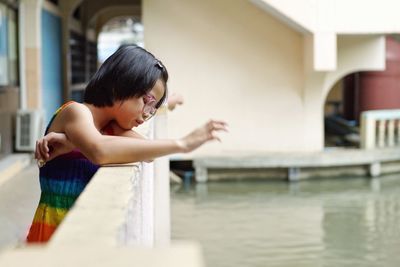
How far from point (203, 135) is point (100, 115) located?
0.43 metres

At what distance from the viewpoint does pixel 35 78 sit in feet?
34.4

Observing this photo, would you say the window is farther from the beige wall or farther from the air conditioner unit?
the beige wall

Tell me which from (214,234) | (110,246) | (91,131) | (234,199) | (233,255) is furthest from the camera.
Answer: (234,199)

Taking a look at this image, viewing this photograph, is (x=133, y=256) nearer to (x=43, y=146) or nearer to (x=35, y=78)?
(x=43, y=146)

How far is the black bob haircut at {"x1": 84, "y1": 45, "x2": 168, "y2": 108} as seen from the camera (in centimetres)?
215

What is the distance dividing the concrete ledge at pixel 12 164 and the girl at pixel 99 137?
5.83 metres

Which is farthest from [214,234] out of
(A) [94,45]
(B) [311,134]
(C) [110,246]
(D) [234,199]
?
(A) [94,45]

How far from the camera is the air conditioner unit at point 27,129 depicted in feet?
31.7

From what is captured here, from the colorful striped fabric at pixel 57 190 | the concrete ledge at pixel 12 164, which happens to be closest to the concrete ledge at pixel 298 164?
the concrete ledge at pixel 12 164

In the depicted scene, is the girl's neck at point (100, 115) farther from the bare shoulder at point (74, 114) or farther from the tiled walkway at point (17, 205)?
the tiled walkway at point (17, 205)

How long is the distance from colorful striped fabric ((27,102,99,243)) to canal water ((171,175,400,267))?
3989mm

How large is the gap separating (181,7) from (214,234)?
451cm

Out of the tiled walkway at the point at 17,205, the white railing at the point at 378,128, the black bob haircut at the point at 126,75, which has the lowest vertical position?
the tiled walkway at the point at 17,205

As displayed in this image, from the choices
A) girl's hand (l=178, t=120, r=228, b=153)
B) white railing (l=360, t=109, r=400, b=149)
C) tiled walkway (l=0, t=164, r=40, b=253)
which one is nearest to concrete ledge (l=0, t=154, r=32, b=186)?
tiled walkway (l=0, t=164, r=40, b=253)
